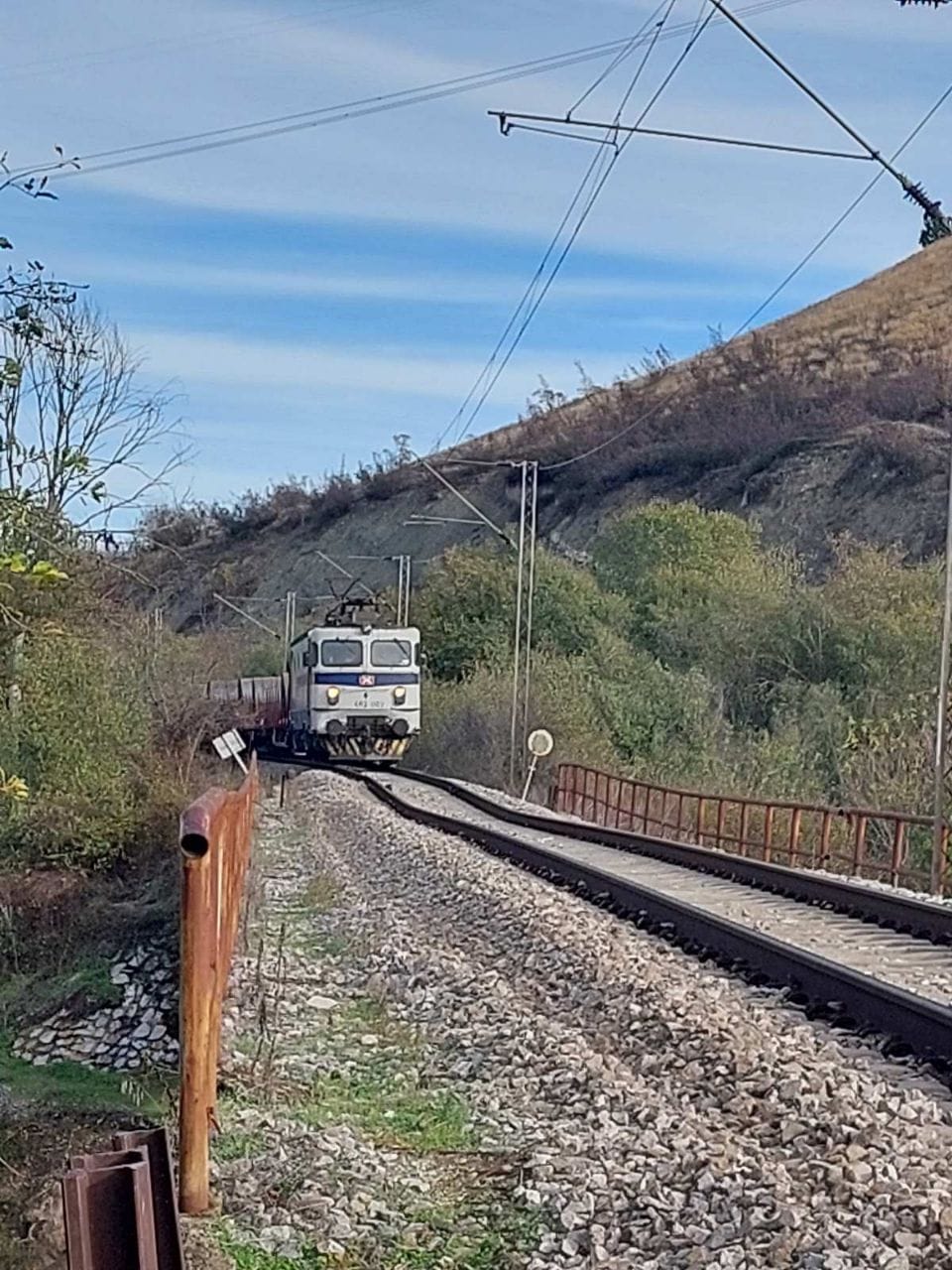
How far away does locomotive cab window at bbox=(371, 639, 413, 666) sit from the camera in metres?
44.2

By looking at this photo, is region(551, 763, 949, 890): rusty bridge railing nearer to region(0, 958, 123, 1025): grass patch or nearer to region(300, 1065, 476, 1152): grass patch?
region(0, 958, 123, 1025): grass patch

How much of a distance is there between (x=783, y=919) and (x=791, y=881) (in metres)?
2.22

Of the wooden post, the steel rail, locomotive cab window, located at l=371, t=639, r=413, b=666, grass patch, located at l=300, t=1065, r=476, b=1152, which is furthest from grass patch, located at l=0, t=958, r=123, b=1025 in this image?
locomotive cab window, located at l=371, t=639, r=413, b=666

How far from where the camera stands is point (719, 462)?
8219cm

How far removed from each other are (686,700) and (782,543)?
27121 millimetres

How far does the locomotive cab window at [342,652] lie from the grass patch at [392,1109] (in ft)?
112

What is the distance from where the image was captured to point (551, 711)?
44.8 metres

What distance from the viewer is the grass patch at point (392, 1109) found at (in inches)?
317

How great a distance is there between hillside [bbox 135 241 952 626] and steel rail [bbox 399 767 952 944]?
37.7 m

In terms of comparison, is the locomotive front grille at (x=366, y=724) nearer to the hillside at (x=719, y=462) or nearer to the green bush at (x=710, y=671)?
the green bush at (x=710, y=671)

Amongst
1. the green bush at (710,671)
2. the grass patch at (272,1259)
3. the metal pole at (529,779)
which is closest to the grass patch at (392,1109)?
the grass patch at (272,1259)

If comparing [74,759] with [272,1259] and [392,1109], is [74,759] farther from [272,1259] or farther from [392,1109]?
[272,1259]

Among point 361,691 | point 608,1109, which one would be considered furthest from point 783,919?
point 361,691

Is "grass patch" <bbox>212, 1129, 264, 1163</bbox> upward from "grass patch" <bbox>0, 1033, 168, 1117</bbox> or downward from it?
upward
